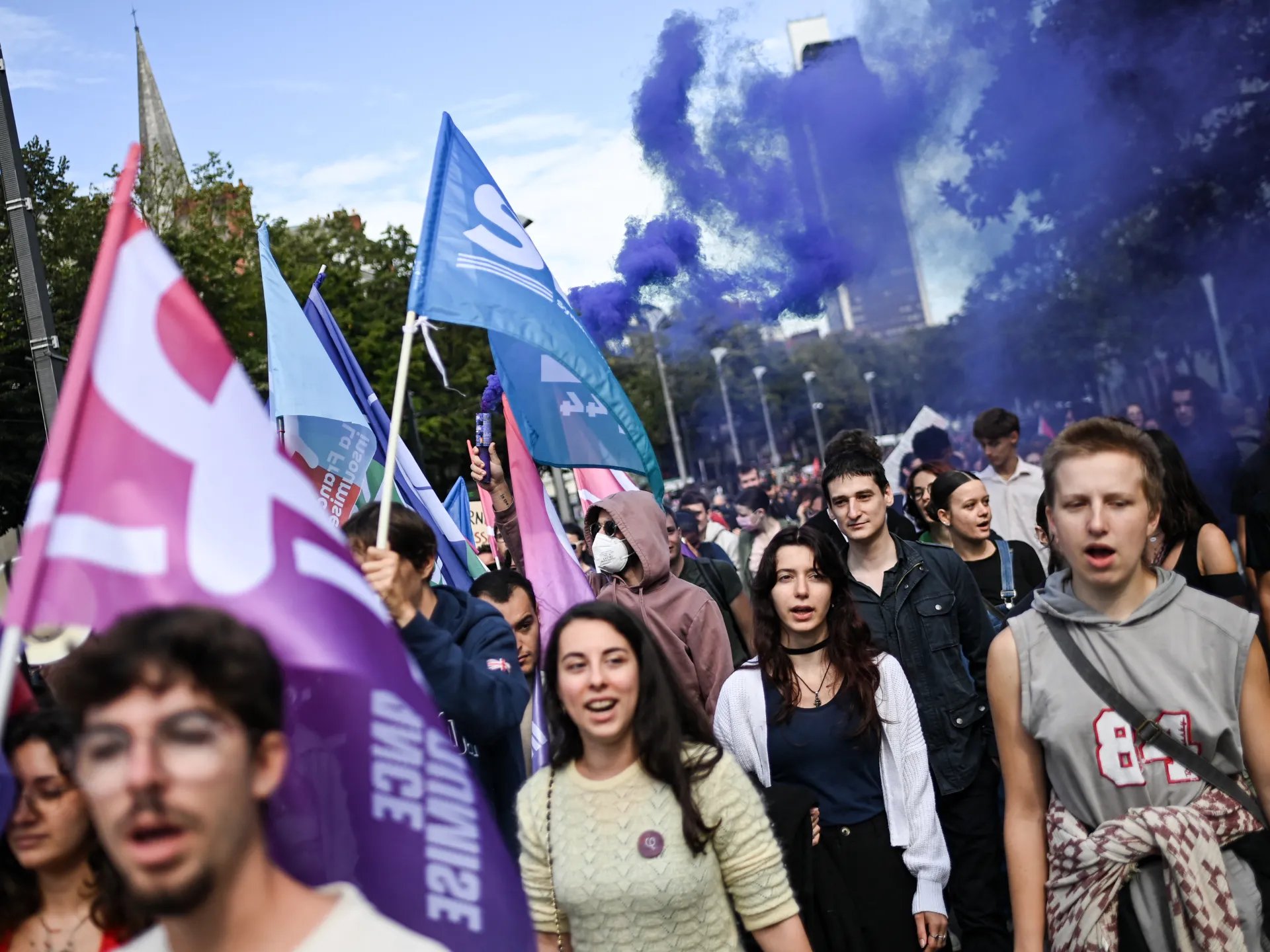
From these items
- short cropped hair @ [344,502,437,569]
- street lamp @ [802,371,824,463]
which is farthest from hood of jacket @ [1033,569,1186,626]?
street lamp @ [802,371,824,463]

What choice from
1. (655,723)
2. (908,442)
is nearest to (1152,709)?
(655,723)

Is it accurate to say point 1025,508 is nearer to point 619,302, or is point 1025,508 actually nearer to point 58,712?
point 58,712

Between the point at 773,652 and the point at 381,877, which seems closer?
the point at 381,877

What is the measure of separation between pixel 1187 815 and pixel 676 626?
2.63m

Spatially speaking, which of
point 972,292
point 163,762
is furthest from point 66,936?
point 972,292

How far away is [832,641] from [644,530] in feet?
3.96

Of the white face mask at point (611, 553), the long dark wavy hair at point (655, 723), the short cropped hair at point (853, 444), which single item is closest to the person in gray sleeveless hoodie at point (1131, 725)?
the long dark wavy hair at point (655, 723)

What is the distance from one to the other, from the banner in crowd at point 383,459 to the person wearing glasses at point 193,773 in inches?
185

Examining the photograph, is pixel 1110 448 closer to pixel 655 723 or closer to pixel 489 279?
pixel 655 723

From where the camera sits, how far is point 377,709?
6.56 feet

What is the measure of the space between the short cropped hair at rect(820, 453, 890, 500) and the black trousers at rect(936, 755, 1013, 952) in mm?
1149

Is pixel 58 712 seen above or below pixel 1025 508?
below

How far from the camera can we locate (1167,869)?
118 inches

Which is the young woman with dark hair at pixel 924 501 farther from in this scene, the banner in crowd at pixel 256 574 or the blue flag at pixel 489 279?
the banner in crowd at pixel 256 574
